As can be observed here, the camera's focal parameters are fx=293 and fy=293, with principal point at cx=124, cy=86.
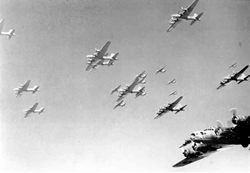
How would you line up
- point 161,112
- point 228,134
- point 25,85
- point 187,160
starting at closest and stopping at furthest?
point 228,134 < point 187,160 < point 25,85 < point 161,112

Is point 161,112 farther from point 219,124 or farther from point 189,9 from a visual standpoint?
point 219,124

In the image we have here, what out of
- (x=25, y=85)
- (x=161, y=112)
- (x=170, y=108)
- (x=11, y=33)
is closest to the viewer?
(x=11, y=33)

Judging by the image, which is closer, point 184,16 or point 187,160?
point 187,160

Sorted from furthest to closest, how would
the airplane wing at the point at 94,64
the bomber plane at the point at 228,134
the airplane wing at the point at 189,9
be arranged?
1. the airplane wing at the point at 94,64
2. the airplane wing at the point at 189,9
3. the bomber plane at the point at 228,134

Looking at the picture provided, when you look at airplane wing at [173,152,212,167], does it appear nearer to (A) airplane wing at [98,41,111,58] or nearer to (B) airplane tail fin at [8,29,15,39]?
(A) airplane wing at [98,41,111,58]

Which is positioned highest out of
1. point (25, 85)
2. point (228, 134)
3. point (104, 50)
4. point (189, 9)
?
point (189, 9)

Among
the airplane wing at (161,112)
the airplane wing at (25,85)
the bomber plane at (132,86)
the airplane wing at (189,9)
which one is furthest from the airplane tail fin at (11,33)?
the airplane wing at (161,112)

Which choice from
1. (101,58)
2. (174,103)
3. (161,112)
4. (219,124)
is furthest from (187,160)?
(101,58)

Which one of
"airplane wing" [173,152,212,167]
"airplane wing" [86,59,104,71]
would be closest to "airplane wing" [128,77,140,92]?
"airplane wing" [86,59,104,71]

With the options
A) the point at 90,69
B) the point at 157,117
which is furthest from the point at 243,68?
the point at 90,69

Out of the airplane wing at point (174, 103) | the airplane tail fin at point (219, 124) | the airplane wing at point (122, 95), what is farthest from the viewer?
the airplane wing at point (122, 95)

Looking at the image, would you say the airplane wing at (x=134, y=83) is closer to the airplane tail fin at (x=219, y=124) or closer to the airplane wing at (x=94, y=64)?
the airplane wing at (x=94, y=64)

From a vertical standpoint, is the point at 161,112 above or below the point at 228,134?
above
